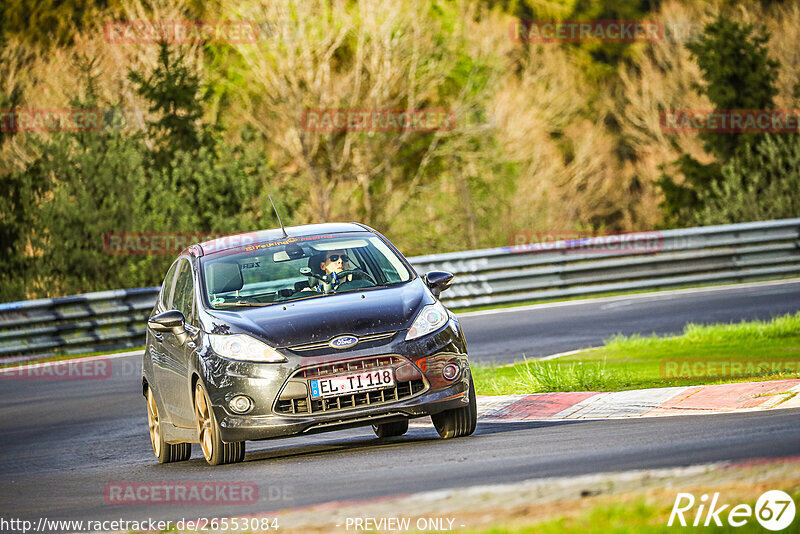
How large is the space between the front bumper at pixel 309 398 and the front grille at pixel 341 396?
0.01 meters

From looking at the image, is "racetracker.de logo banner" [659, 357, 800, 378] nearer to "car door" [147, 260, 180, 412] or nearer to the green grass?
the green grass

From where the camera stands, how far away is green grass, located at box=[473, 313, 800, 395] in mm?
11648

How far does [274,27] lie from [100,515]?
110 feet

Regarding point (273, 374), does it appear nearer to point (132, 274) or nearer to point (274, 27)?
point (132, 274)

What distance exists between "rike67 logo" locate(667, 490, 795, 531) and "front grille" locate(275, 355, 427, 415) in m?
3.39

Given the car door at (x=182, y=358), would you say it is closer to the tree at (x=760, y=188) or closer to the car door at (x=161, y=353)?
the car door at (x=161, y=353)

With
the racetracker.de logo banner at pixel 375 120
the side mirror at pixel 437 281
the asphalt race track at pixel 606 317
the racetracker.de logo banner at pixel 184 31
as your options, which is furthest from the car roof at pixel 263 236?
the racetracker.de logo banner at pixel 375 120

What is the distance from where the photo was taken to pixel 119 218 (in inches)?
1080

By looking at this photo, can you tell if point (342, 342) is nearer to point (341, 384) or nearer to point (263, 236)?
point (341, 384)

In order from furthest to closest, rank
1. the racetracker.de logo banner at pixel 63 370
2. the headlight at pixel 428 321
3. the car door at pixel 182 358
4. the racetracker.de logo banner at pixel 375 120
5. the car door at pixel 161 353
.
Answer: the racetracker.de logo banner at pixel 375 120
the racetracker.de logo banner at pixel 63 370
the car door at pixel 161 353
the car door at pixel 182 358
the headlight at pixel 428 321

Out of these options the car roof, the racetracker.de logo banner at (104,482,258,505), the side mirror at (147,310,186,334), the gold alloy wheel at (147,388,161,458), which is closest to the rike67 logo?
the racetracker.de logo banner at (104,482,258,505)

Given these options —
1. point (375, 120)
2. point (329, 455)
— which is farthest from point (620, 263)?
point (375, 120)

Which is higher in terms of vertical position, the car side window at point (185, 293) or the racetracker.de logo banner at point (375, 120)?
the car side window at point (185, 293)

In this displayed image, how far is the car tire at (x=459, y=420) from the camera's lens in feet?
30.9
